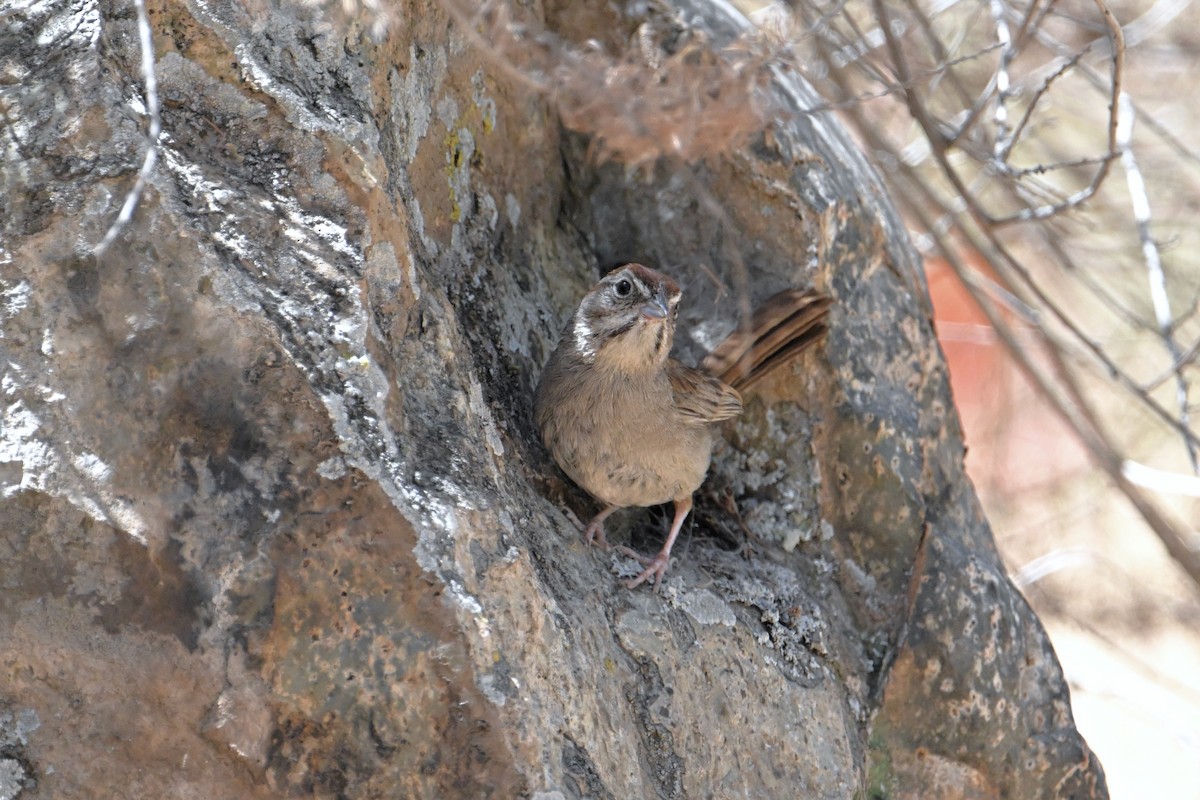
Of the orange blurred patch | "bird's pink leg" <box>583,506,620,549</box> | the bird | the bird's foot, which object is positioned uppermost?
the orange blurred patch

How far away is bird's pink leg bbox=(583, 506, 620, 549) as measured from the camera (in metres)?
3.49

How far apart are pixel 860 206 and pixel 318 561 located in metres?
2.56

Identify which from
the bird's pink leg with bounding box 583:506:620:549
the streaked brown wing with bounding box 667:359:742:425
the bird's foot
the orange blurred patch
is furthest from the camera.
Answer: the orange blurred patch

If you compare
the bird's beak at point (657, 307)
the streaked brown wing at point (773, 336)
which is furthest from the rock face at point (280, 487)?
the streaked brown wing at point (773, 336)

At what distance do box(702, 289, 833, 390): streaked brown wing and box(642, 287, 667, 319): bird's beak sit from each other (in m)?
0.31

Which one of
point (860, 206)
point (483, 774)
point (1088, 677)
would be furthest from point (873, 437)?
point (1088, 677)

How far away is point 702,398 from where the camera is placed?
3.79 meters

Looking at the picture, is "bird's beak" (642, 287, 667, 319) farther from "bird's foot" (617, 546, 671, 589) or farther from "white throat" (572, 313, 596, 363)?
"bird's foot" (617, 546, 671, 589)

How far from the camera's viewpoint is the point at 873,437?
4027 mm

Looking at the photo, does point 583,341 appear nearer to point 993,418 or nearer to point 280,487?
point 280,487

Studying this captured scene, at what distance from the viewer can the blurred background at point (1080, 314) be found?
5352mm

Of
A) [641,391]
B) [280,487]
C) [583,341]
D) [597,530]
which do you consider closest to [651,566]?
[597,530]

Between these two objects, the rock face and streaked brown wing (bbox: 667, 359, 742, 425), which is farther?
streaked brown wing (bbox: 667, 359, 742, 425)

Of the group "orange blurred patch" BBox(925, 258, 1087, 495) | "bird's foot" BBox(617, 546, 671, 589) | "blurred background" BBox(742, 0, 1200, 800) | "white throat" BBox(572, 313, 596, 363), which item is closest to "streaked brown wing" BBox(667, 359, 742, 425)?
"white throat" BBox(572, 313, 596, 363)
